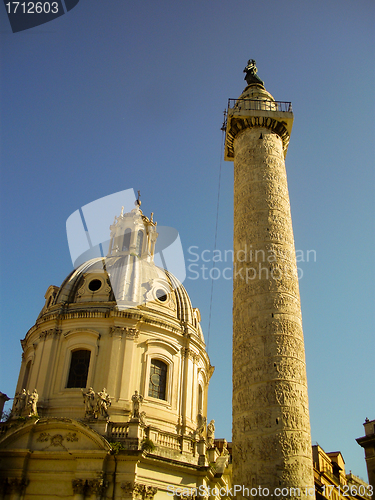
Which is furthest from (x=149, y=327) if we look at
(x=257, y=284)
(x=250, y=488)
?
(x=250, y=488)

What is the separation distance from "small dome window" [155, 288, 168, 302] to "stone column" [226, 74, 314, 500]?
1425 cm

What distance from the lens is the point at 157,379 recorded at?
25.8m

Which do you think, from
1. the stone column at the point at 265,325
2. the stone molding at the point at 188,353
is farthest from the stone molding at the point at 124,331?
the stone column at the point at 265,325

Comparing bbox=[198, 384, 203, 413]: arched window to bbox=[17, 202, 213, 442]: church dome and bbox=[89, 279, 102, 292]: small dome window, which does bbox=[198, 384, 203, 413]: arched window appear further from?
bbox=[89, 279, 102, 292]: small dome window

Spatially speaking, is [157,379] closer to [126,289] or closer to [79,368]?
[79,368]

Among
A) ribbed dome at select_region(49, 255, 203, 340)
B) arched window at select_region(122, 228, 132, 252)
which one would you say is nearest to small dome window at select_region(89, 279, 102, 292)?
ribbed dome at select_region(49, 255, 203, 340)

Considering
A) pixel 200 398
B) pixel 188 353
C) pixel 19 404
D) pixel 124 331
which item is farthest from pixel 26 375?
pixel 200 398

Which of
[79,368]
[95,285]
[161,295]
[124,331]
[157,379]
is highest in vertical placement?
[95,285]

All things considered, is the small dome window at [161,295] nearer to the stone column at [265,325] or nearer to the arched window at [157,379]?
the arched window at [157,379]

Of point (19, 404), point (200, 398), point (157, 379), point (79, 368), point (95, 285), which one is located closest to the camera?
point (19, 404)

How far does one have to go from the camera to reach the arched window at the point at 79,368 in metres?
24.7

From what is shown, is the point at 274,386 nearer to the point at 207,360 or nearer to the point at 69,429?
the point at 69,429

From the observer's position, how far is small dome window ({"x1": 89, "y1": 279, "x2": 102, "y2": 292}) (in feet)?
92.3

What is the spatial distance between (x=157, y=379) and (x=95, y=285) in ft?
22.4
